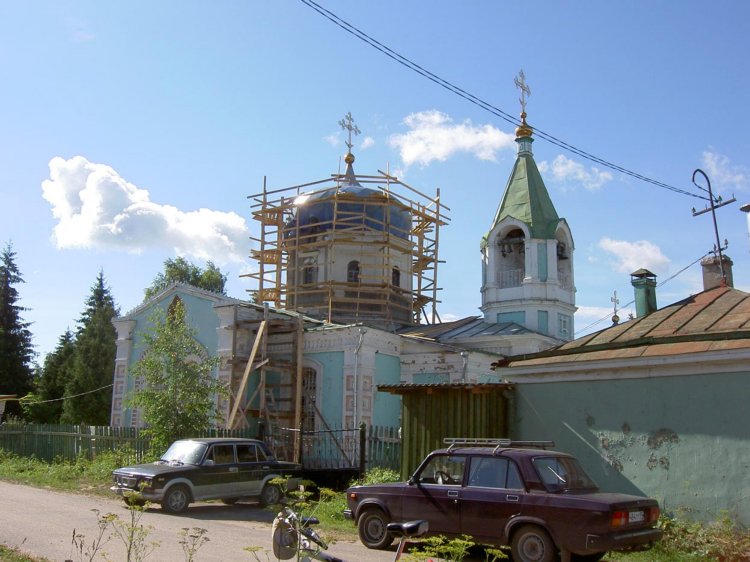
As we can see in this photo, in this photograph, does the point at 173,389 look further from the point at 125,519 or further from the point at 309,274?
the point at 309,274

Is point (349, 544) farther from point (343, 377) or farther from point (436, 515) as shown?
point (343, 377)

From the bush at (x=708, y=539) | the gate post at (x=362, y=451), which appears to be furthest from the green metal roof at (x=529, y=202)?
the bush at (x=708, y=539)

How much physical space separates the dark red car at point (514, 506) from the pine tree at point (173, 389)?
26.9 ft

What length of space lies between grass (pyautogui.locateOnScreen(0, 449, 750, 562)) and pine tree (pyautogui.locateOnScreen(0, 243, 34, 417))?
23420mm

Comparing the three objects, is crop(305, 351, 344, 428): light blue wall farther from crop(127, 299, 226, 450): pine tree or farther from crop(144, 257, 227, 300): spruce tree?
A: crop(144, 257, 227, 300): spruce tree

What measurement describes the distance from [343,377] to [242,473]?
21.7 feet

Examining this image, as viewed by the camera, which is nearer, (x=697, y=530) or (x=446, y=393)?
(x=697, y=530)

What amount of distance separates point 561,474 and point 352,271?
61.7ft

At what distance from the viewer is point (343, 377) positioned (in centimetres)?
2083

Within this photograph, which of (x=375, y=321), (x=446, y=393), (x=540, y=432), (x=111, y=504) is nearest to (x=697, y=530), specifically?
(x=540, y=432)

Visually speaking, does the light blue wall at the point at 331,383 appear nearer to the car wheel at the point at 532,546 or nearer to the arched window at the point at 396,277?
the arched window at the point at 396,277

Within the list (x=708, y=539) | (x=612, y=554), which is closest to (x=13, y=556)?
(x=612, y=554)

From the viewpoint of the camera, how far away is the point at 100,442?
19.9 m

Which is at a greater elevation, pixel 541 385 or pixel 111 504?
pixel 541 385
